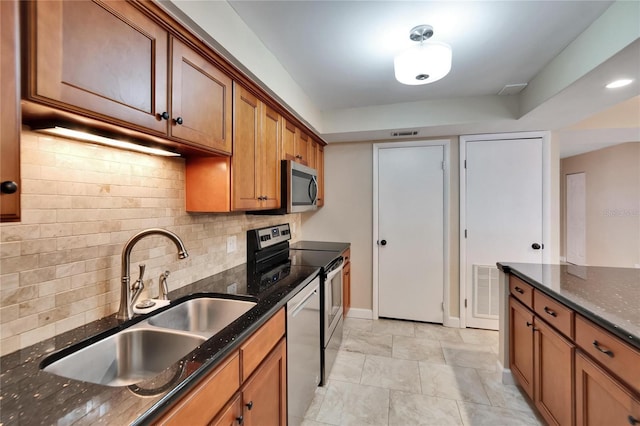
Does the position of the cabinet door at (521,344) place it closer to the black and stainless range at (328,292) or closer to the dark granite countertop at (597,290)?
the dark granite countertop at (597,290)

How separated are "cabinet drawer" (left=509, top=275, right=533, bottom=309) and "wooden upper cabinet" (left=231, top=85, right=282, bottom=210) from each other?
180 centimetres

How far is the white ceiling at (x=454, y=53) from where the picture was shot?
1.47 metres

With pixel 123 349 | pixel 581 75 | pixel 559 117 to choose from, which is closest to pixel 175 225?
pixel 123 349

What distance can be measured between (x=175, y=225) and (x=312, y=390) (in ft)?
4.60

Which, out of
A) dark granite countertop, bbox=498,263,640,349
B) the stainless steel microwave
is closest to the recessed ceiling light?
dark granite countertop, bbox=498,263,640,349

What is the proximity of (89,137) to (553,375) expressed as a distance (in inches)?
98.4

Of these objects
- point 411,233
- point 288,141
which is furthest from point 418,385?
point 288,141

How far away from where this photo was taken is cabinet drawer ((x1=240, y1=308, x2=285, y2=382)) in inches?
44.4

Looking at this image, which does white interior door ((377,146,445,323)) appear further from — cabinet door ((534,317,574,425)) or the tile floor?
cabinet door ((534,317,574,425))

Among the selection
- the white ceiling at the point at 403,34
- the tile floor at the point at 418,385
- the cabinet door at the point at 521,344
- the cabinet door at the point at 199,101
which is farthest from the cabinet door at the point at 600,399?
the cabinet door at the point at 199,101

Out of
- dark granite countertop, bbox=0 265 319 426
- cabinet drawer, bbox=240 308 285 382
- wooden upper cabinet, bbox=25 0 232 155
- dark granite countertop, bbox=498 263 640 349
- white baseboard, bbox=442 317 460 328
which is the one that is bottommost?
white baseboard, bbox=442 317 460 328

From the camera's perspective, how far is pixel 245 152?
1.76 m

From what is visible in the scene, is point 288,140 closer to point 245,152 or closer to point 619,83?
point 245,152

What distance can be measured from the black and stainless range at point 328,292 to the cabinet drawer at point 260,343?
737mm
